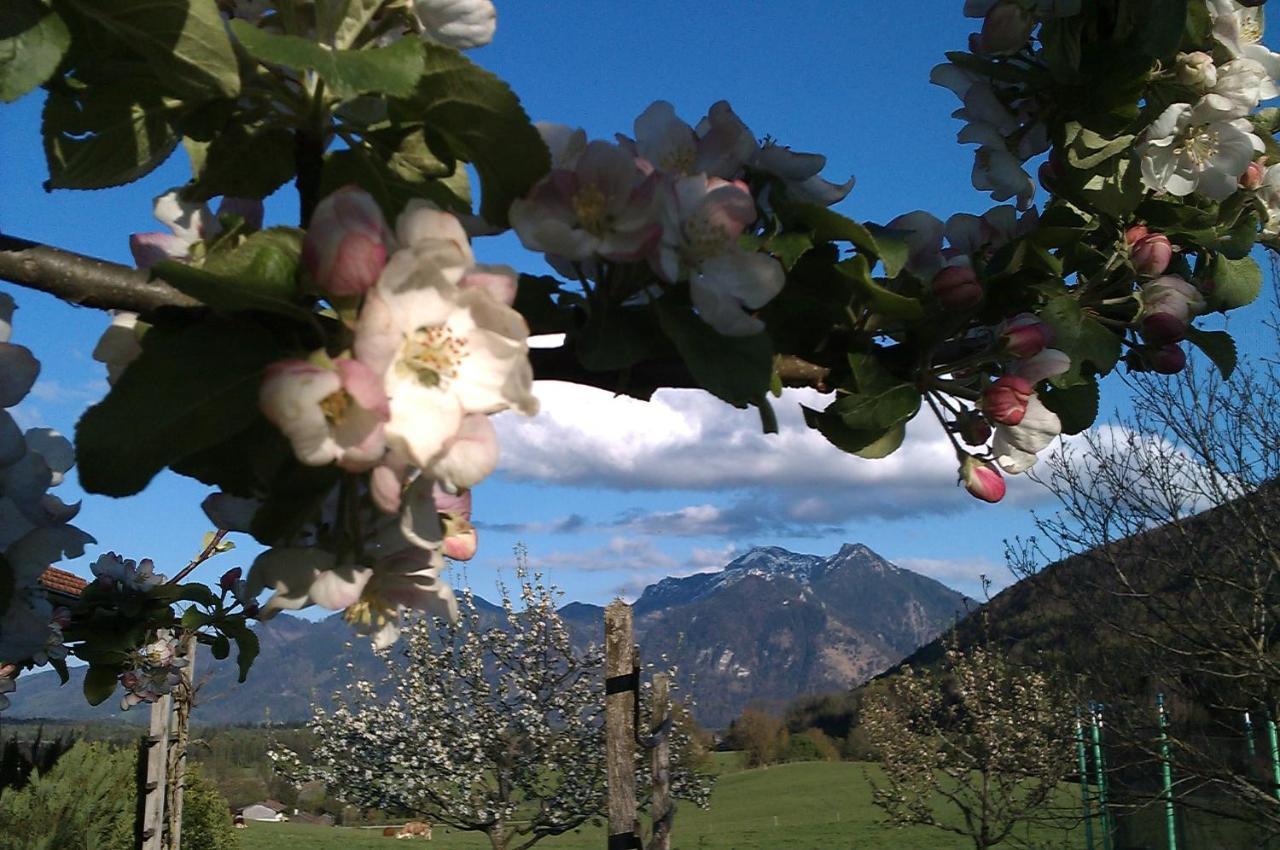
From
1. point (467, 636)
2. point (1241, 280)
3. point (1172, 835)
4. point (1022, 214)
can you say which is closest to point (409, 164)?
point (1022, 214)

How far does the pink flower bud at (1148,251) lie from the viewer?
102 centimetres

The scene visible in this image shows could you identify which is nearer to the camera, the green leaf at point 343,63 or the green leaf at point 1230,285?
the green leaf at point 343,63

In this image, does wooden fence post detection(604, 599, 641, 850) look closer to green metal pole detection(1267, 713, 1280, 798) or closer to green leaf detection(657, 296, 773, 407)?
green metal pole detection(1267, 713, 1280, 798)

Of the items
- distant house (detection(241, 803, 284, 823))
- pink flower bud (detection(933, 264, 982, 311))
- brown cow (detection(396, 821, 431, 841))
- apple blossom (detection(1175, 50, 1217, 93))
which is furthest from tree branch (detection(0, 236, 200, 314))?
distant house (detection(241, 803, 284, 823))

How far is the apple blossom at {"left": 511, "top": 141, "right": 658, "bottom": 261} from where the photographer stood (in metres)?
0.65

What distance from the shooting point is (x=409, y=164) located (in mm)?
696

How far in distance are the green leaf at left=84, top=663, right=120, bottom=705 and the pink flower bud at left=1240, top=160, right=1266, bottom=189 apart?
211cm

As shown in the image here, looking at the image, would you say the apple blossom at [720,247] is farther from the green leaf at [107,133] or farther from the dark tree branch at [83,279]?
the green leaf at [107,133]

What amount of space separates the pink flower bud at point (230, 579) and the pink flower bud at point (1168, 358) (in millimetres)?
2201

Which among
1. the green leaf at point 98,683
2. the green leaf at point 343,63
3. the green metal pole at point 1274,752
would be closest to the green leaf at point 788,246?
the green leaf at point 343,63

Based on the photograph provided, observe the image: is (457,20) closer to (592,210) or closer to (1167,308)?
(592,210)

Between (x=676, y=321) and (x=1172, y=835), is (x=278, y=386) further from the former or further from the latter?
(x=1172, y=835)

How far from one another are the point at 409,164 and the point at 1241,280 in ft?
2.81

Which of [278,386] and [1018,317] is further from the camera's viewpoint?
[1018,317]
